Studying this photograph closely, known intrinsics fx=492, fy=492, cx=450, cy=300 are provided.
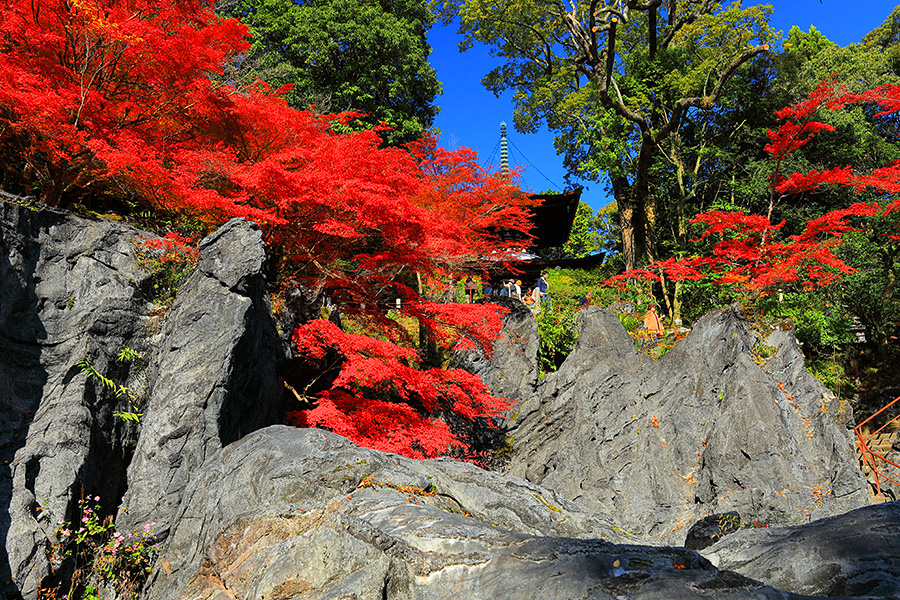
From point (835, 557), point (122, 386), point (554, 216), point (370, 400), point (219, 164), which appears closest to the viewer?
point (835, 557)

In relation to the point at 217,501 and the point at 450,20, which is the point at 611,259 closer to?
the point at 450,20

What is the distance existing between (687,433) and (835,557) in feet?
24.5

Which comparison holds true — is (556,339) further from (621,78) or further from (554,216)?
(621,78)

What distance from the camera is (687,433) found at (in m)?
9.62

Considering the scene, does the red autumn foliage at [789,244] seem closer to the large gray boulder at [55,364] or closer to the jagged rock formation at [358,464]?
the jagged rock formation at [358,464]

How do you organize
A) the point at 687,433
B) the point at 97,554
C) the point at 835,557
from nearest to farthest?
the point at 835,557, the point at 97,554, the point at 687,433

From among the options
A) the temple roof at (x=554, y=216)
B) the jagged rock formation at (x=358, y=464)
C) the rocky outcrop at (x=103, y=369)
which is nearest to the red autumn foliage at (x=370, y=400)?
the jagged rock formation at (x=358, y=464)

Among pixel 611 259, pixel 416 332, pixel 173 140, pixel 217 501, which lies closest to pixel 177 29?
pixel 173 140

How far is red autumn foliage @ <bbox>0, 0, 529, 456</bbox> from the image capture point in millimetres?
6672

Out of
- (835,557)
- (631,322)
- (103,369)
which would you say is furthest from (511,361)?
(835,557)

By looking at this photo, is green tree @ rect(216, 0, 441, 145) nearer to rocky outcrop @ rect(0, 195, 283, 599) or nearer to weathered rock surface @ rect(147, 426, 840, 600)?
rocky outcrop @ rect(0, 195, 283, 599)

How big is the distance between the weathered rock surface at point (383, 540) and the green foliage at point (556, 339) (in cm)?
716

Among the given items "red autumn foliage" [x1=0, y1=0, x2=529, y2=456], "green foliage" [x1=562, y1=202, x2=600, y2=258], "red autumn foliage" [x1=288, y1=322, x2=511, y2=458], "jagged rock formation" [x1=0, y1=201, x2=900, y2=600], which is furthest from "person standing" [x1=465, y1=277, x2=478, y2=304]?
"green foliage" [x1=562, y1=202, x2=600, y2=258]

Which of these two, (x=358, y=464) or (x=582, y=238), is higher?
(x=582, y=238)
